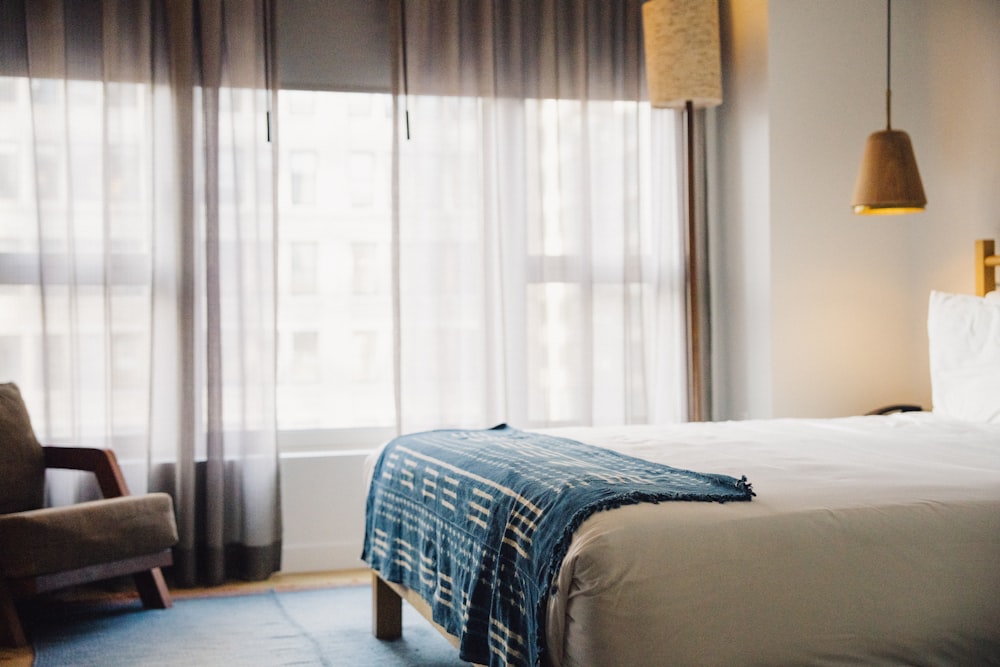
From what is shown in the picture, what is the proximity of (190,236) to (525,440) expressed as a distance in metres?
1.90

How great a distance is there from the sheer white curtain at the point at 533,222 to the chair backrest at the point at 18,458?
1.36 m

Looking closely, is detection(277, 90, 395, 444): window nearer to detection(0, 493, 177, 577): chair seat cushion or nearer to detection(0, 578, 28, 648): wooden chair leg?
detection(0, 493, 177, 577): chair seat cushion

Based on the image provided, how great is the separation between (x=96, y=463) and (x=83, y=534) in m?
0.42

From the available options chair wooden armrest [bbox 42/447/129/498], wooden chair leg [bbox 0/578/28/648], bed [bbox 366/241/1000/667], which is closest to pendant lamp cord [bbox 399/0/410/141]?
chair wooden armrest [bbox 42/447/129/498]

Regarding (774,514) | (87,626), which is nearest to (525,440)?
(774,514)

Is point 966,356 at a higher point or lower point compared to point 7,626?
higher

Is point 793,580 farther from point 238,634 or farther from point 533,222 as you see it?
point 533,222

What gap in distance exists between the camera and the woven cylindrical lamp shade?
13.3ft


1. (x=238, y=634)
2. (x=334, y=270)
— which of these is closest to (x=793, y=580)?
(x=238, y=634)

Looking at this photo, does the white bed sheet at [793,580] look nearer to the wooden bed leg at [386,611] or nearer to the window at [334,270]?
the wooden bed leg at [386,611]

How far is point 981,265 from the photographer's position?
12.0ft

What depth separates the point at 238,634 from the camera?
3.29 m

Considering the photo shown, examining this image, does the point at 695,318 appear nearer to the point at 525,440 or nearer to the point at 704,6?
A: the point at 704,6

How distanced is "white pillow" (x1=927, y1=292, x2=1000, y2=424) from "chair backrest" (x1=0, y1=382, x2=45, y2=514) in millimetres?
3076
